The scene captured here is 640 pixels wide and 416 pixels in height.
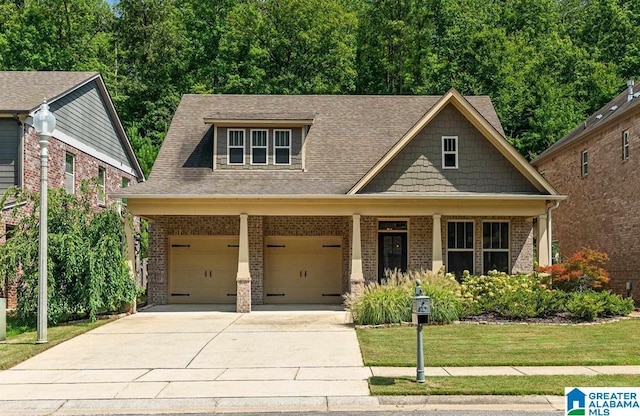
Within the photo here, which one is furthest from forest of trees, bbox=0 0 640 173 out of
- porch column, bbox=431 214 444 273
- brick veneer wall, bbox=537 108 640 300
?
porch column, bbox=431 214 444 273

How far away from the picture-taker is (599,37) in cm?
4559

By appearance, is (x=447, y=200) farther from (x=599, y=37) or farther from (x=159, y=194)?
(x=599, y=37)

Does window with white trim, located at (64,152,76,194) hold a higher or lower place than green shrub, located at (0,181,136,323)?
higher

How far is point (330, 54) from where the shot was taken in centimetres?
4372

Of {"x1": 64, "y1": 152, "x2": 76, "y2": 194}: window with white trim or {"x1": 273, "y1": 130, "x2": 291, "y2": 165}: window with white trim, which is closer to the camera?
{"x1": 273, "y1": 130, "x2": 291, "y2": 165}: window with white trim

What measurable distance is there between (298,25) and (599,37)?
70.1 ft

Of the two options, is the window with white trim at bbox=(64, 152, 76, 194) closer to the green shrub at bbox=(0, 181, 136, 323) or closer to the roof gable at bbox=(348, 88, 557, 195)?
the green shrub at bbox=(0, 181, 136, 323)

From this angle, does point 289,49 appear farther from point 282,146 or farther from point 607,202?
point 607,202

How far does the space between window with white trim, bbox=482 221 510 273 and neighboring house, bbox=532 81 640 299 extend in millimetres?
4268

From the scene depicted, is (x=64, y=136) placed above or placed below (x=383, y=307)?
above

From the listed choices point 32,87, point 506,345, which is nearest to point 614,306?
point 506,345

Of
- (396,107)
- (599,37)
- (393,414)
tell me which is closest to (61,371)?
(393,414)

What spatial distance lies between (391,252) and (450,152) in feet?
12.5

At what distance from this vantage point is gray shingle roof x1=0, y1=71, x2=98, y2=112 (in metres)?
20.8
